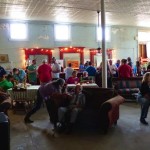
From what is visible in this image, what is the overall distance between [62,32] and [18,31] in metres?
2.32

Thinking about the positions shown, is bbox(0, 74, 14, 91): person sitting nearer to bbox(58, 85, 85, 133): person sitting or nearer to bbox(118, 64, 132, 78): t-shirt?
bbox(58, 85, 85, 133): person sitting

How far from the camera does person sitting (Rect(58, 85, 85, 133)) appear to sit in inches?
203

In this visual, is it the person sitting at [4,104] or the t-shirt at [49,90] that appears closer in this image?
the person sitting at [4,104]

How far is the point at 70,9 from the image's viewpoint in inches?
384

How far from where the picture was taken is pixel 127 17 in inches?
467

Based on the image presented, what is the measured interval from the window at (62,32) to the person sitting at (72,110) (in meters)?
7.87

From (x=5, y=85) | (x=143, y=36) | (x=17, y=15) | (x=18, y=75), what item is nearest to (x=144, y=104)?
(x=5, y=85)

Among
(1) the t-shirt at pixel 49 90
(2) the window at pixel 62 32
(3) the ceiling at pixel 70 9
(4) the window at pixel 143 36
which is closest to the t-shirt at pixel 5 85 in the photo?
(1) the t-shirt at pixel 49 90

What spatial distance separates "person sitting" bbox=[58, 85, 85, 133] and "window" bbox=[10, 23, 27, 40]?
7.54 meters

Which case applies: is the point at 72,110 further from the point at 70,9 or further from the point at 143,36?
the point at 143,36

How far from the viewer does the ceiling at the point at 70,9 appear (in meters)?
8.59

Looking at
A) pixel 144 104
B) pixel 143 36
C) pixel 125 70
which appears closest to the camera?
pixel 144 104

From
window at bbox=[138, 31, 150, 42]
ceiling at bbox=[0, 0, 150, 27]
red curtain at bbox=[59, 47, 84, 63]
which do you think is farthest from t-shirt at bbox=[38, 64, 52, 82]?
window at bbox=[138, 31, 150, 42]

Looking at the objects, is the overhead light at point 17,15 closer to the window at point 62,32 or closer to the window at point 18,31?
the window at point 18,31
